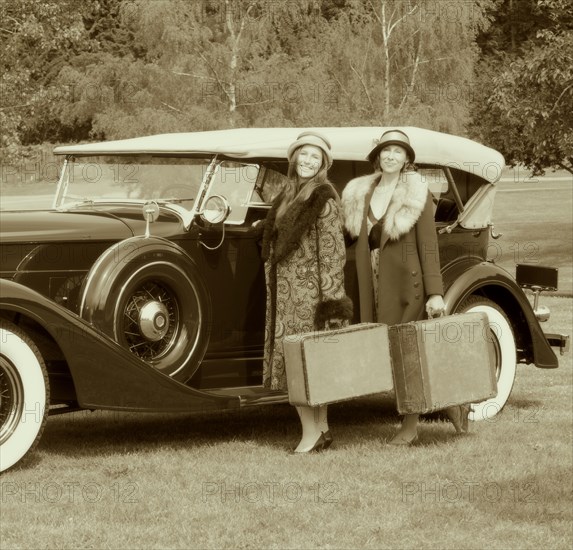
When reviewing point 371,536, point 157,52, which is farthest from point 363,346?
point 157,52

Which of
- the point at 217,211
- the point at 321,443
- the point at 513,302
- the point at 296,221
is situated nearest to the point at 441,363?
the point at 321,443

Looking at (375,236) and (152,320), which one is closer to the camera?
(152,320)

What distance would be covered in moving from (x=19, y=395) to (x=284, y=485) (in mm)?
1378

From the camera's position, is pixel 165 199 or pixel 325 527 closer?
pixel 325 527

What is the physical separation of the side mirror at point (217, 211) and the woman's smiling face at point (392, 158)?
0.91 meters

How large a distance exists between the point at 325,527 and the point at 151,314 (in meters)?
1.85

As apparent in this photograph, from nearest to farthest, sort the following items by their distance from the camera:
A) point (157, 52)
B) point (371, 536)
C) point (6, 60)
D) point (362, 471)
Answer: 1. point (371, 536)
2. point (362, 471)
3. point (6, 60)
4. point (157, 52)

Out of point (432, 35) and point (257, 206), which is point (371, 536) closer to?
point (257, 206)

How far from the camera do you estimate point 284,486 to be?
5.65 meters

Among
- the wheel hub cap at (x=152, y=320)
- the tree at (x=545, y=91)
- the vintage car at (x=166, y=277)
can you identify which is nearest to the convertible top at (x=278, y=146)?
the vintage car at (x=166, y=277)

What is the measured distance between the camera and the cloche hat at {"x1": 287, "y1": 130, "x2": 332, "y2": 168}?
21.1ft

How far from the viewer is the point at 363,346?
6.23 m

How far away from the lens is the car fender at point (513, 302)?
24.9 ft

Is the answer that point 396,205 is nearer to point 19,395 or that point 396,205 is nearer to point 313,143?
point 313,143
